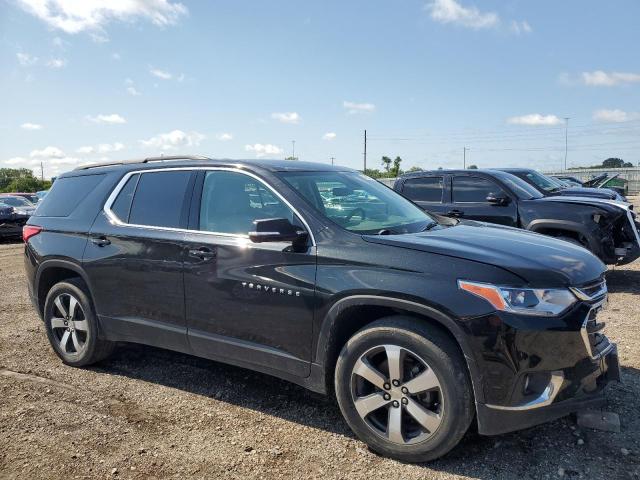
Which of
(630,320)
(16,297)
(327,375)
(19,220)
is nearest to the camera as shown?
(327,375)

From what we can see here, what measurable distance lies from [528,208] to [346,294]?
5.65 meters

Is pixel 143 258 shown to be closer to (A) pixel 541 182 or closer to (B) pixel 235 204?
(B) pixel 235 204

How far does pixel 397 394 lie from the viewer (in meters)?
2.99

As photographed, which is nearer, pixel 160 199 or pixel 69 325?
pixel 160 199

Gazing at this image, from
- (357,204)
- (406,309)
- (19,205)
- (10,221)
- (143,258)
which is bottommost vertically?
(10,221)

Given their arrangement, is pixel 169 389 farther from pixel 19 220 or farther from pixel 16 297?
pixel 19 220

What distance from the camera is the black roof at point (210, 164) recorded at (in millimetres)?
3829

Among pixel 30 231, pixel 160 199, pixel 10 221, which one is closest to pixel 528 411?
pixel 160 199

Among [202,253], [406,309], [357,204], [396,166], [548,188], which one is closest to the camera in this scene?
[406,309]

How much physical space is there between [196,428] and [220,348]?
1.78 ft

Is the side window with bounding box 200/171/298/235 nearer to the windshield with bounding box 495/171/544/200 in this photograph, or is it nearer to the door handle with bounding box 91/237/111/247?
the door handle with bounding box 91/237/111/247

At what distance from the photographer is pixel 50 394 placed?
161 inches

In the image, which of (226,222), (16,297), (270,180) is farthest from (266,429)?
(16,297)

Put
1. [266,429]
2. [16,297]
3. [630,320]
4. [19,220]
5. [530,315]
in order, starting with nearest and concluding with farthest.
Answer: [530,315]
[266,429]
[630,320]
[16,297]
[19,220]
